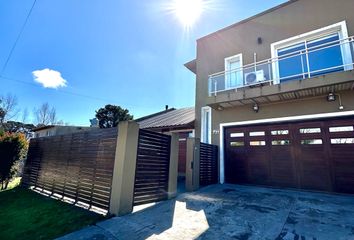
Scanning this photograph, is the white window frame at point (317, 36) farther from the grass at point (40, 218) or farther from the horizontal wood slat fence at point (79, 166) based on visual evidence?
the grass at point (40, 218)

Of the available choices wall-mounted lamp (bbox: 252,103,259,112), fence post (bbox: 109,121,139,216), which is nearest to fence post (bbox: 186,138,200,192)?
fence post (bbox: 109,121,139,216)

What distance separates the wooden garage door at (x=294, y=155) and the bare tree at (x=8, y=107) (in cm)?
3322

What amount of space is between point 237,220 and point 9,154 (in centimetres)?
1154

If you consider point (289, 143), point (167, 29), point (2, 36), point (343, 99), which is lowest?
point (289, 143)

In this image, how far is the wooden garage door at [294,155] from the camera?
6.96m

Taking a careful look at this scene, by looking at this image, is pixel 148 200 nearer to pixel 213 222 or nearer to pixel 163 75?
pixel 213 222

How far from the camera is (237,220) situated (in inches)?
177

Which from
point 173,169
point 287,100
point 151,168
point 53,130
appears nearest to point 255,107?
point 287,100

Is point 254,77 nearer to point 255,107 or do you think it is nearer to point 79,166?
point 255,107

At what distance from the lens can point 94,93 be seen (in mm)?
25328

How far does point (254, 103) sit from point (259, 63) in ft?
6.76

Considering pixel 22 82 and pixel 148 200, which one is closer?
pixel 148 200

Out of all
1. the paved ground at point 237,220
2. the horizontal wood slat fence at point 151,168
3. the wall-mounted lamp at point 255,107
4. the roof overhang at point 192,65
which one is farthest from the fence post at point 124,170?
the roof overhang at point 192,65

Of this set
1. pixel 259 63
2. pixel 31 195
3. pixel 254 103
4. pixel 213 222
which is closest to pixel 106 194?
pixel 213 222
